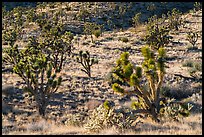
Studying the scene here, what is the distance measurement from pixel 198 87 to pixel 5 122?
1156 cm

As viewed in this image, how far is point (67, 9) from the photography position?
2314 inches

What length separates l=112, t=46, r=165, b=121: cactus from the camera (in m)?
10.8

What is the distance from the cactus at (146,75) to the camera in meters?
10.8

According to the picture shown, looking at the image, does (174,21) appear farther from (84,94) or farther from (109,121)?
(109,121)

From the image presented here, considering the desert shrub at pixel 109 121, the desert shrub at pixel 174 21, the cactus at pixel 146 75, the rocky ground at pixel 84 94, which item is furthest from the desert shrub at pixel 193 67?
the desert shrub at pixel 174 21

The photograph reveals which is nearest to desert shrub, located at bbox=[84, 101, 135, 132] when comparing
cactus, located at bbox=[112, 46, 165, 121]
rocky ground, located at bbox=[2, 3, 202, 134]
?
rocky ground, located at bbox=[2, 3, 202, 134]

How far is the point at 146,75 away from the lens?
36.5 ft

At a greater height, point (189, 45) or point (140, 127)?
point (189, 45)

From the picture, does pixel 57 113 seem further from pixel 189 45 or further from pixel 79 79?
pixel 189 45

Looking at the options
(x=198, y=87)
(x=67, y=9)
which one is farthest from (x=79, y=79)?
(x=67, y=9)

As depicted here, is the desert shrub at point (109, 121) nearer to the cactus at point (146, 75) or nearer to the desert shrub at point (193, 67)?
the cactus at point (146, 75)

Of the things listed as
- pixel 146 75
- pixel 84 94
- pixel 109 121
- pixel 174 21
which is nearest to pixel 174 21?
pixel 174 21

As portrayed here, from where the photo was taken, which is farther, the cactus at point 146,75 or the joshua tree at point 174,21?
the joshua tree at point 174,21

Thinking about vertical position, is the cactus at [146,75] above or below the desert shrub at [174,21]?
below
